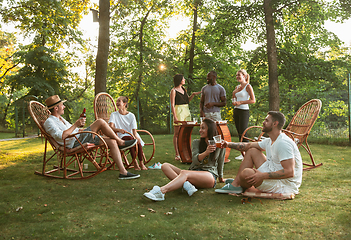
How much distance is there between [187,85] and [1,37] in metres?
14.8

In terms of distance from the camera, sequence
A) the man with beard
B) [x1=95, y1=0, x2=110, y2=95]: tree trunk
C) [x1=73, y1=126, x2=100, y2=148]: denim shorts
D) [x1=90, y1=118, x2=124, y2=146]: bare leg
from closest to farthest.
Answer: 1. the man with beard
2. [x1=90, y1=118, x2=124, y2=146]: bare leg
3. [x1=73, y1=126, x2=100, y2=148]: denim shorts
4. [x1=95, y1=0, x2=110, y2=95]: tree trunk

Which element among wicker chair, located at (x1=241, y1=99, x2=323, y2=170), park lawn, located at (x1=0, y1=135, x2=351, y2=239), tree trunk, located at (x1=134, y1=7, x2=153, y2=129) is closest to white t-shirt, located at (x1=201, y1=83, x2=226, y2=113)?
wicker chair, located at (x1=241, y1=99, x2=323, y2=170)

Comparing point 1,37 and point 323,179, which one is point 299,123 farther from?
point 1,37

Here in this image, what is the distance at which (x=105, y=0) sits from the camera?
654 cm

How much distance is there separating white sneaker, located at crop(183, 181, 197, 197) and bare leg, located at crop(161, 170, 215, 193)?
56 millimetres

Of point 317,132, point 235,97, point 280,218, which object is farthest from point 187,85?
point 280,218

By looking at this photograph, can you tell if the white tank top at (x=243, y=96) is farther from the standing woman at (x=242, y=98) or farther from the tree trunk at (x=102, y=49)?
the tree trunk at (x=102, y=49)

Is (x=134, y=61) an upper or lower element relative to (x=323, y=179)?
upper

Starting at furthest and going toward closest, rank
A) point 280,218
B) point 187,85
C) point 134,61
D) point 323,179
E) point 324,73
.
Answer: point 134,61
point 187,85
point 324,73
point 323,179
point 280,218

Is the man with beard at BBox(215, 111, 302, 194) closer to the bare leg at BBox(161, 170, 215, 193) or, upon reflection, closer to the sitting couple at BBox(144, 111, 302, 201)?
the sitting couple at BBox(144, 111, 302, 201)

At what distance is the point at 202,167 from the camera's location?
3.24 m

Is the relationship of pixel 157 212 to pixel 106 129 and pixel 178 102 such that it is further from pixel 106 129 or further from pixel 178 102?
pixel 178 102

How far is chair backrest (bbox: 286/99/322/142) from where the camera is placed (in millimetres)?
4371

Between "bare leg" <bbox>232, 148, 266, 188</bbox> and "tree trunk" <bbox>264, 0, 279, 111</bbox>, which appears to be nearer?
"bare leg" <bbox>232, 148, 266, 188</bbox>
